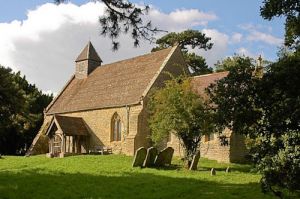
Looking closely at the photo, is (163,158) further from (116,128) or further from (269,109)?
(269,109)

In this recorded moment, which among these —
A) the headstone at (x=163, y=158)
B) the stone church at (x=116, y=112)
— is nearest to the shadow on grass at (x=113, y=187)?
the headstone at (x=163, y=158)

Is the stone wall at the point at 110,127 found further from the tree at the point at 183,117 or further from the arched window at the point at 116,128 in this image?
the tree at the point at 183,117

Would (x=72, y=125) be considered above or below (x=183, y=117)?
above

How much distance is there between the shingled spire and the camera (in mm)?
49438

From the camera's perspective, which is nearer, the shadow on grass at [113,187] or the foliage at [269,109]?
the foliage at [269,109]

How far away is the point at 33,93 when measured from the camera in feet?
182

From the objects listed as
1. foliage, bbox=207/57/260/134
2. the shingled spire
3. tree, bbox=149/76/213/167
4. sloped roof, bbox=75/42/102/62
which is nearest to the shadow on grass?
foliage, bbox=207/57/260/134

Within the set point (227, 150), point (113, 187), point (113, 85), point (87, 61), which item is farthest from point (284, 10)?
point (87, 61)

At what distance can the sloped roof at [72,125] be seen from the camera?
40312 millimetres

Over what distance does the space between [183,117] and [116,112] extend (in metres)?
13.4

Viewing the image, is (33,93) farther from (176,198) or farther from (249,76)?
(249,76)

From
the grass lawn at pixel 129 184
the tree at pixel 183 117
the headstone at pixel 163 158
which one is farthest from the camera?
the headstone at pixel 163 158

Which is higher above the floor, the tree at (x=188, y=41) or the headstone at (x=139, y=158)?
the tree at (x=188, y=41)

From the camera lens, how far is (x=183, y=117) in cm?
2738
